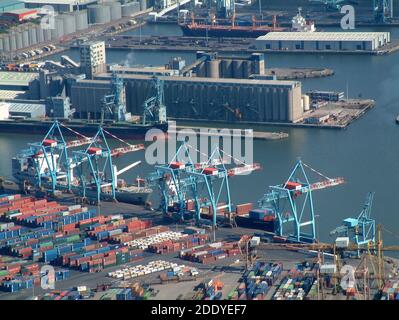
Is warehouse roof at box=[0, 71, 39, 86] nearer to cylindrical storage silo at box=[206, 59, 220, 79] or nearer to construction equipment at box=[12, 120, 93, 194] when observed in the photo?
cylindrical storage silo at box=[206, 59, 220, 79]

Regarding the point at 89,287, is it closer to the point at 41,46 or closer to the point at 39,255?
the point at 39,255

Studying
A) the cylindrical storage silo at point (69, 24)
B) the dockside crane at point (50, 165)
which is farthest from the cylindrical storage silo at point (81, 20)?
the dockside crane at point (50, 165)

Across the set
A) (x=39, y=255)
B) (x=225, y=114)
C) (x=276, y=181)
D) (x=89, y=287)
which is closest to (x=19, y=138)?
(x=225, y=114)

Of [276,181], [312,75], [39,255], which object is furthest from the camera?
[312,75]

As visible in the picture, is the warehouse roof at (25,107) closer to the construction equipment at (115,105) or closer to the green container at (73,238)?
the construction equipment at (115,105)

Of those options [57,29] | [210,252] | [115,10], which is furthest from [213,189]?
[115,10]

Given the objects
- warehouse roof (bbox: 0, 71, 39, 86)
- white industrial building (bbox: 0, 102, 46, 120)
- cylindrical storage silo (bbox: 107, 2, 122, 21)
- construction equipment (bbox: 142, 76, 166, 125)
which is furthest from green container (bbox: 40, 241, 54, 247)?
cylindrical storage silo (bbox: 107, 2, 122, 21)
